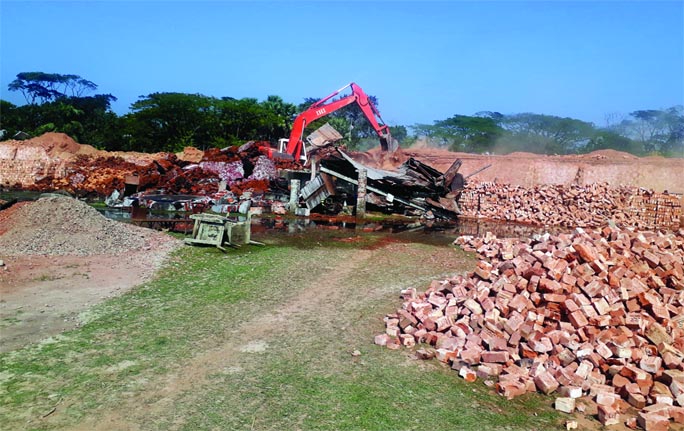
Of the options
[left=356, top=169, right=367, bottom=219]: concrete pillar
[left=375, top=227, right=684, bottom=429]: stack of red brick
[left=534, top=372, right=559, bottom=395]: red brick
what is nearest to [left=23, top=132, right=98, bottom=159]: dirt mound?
[left=356, top=169, right=367, bottom=219]: concrete pillar

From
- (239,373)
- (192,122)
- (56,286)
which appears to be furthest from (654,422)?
(192,122)

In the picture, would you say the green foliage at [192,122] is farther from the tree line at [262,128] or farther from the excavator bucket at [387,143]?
the excavator bucket at [387,143]

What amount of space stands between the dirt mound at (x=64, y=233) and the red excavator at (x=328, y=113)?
12427 mm

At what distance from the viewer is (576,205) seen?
66.4 ft

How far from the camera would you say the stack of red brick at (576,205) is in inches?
768

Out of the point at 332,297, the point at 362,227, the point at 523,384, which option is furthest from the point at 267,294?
the point at 362,227

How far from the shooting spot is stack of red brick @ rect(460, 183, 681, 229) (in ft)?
64.0

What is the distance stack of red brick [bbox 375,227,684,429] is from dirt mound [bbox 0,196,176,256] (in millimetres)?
6141

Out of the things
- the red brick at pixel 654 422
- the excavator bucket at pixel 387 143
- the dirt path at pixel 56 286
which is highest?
the excavator bucket at pixel 387 143

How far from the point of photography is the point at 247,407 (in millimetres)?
4473

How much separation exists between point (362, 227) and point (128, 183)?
1093 centimetres

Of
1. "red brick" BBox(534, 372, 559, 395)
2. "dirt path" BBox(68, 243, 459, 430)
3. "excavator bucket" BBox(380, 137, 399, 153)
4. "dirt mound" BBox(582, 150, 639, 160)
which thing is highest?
"excavator bucket" BBox(380, 137, 399, 153)

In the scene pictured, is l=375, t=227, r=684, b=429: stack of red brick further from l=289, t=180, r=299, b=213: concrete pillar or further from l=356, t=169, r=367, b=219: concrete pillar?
l=289, t=180, r=299, b=213: concrete pillar

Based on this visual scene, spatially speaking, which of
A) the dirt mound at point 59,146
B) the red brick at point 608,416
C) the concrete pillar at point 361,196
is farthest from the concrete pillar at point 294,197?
the dirt mound at point 59,146
